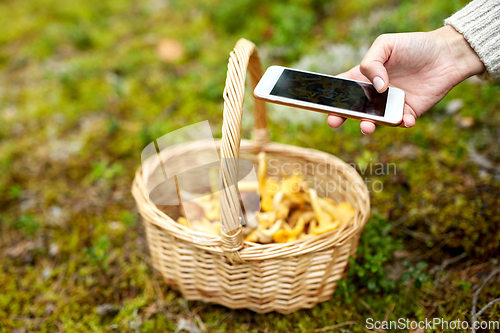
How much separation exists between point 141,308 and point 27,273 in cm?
96

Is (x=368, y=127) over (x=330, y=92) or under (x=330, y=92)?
under

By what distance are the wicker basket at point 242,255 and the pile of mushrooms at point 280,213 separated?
0.48ft

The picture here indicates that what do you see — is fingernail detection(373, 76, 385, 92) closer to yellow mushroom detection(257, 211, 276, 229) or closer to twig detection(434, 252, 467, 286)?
yellow mushroom detection(257, 211, 276, 229)

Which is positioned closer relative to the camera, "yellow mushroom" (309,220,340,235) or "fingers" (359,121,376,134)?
"fingers" (359,121,376,134)

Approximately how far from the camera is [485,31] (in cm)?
178

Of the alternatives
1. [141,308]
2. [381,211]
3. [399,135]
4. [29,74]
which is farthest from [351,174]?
[29,74]

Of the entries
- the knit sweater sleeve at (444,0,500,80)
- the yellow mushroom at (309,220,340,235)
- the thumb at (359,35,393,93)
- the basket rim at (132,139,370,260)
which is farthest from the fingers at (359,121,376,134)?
the knit sweater sleeve at (444,0,500,80)

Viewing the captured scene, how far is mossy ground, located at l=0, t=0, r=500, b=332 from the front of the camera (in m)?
2.03

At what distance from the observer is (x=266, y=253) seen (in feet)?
5.27

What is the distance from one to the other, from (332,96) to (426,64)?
A: 0.70 metres

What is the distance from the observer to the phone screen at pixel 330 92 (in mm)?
1599

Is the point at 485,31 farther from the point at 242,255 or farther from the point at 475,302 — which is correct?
the point at 242,255

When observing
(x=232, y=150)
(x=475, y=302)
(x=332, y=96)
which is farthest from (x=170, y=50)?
(x=475, y=302)

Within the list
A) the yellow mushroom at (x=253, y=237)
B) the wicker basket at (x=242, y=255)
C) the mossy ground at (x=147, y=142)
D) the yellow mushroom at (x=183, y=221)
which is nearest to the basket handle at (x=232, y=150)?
the wicker basket at (x=242, y=255)
